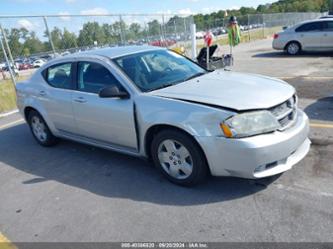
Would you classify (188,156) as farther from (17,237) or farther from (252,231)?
(17,237)

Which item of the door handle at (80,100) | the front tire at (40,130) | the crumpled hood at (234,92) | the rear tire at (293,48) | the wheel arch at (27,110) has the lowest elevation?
the rear tire at (293,48)

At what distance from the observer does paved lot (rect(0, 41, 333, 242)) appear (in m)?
2.78

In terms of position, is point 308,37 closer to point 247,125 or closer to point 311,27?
point 311,27

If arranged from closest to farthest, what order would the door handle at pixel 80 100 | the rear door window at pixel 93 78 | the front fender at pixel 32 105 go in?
1. the rear door window at pixel 93 78
2. the door handle at pixel 80 100
3. the front fender at pixel 32 105

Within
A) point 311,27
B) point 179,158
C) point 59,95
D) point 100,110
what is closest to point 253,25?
point 311,27

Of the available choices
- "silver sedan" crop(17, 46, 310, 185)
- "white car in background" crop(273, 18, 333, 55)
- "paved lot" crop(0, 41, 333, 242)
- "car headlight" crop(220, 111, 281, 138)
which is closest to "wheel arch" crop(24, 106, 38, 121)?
"silver sedan" crop(17, 46, 310, 185)

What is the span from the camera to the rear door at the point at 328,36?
1263 cm

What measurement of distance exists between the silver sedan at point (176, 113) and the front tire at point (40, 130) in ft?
1.00

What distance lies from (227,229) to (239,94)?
139 cm

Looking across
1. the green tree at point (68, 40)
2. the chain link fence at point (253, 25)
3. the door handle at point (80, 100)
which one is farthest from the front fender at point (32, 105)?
the chain link fence at point (253, 25)

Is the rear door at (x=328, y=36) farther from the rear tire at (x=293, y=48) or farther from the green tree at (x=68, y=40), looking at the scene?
the green tree at (x=68, y=40)

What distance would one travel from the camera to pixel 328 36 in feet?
41.6

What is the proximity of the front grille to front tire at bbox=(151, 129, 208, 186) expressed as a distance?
2.87 ft

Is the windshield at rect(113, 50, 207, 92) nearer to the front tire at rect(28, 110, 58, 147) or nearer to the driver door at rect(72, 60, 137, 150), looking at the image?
the driver door at rect(72, 60, 137, 150)
